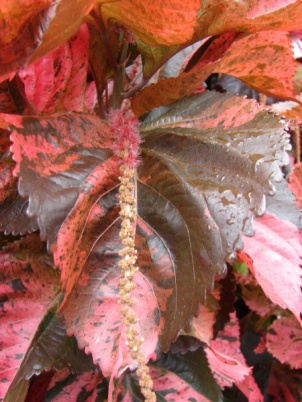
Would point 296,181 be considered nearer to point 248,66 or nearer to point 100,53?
point 248,66

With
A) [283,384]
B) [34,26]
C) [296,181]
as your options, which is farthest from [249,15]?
[283,384]

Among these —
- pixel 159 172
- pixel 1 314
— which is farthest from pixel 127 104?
pixel 1 314

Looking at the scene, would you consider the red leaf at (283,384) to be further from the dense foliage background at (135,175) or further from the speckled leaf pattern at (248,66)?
the speckled leaf pattern at (248,66)

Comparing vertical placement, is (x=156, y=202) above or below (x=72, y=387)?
above

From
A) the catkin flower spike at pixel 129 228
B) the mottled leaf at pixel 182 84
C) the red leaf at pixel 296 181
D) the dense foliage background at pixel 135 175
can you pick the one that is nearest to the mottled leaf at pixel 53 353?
the dense foliage background at pixel 135 175

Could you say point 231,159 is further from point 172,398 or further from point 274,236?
point 172,398

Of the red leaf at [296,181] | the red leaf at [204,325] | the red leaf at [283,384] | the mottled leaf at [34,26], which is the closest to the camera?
the mottled leaf at [34,26]
